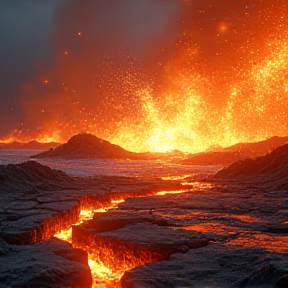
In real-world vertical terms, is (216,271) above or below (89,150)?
below

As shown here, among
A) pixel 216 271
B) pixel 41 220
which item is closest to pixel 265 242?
pixel 216 271

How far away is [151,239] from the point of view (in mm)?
2354

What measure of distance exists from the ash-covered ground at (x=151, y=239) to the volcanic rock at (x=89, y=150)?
46.5ft

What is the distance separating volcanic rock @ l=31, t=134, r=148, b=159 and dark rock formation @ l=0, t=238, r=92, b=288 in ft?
54.2

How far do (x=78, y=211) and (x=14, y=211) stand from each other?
0.73 metres

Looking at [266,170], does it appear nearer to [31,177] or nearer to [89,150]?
[31,177]

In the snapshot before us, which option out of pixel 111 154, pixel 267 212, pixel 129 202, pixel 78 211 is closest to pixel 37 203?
pixel 78 211

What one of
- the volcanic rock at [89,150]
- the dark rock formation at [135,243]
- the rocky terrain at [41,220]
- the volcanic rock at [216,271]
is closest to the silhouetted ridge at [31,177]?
the rocky terrain at [41,220]

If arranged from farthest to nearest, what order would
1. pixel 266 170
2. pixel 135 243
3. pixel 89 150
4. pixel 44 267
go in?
pixel 89 150 < pixel 266 170 < pixel 135 243 < pixel 44 267

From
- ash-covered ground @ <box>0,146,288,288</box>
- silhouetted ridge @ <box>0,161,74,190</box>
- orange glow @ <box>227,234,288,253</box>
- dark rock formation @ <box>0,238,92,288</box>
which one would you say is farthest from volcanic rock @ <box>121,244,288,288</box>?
silhouetted ridge @ <box>0,161,74,190</box>

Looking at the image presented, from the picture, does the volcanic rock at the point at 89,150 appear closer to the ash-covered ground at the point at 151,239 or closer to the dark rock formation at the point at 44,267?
the ash-covered ground at the point at 151,239

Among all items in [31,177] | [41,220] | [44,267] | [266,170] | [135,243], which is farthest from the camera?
[266,170]

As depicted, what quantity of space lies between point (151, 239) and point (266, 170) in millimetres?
5249

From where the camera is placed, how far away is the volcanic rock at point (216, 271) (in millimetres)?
1532
